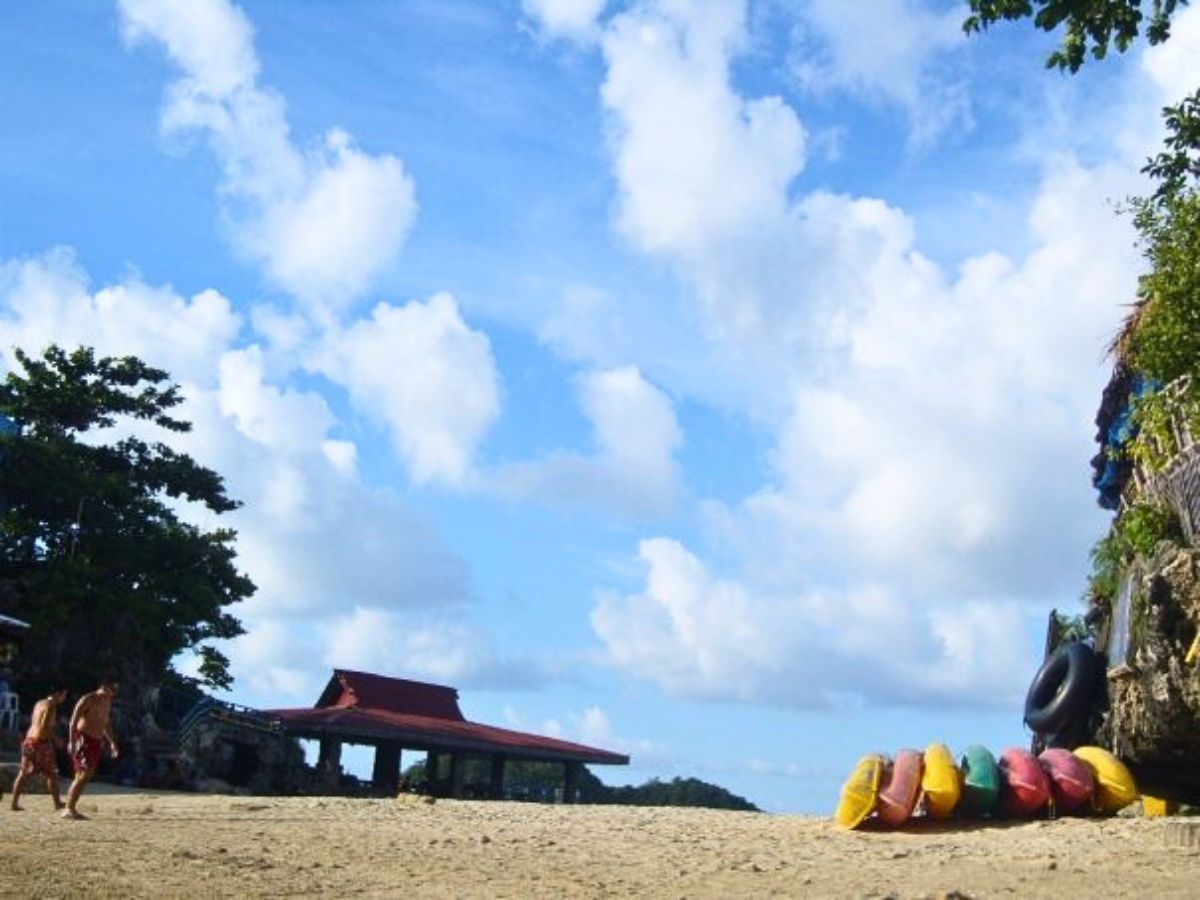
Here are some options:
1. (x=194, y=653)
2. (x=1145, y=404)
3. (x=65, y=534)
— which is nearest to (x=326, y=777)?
(x=194, y=653)

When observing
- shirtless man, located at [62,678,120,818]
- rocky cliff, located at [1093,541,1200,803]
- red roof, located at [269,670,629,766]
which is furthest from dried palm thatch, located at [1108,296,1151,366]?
red roof, located at [269,670,629,766]

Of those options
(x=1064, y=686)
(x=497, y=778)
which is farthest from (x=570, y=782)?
(x=1064, y=686)

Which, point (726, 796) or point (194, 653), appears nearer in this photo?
point (194, 653)

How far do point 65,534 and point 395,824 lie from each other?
59.7ft

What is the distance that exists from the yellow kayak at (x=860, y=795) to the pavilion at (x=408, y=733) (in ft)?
57.6

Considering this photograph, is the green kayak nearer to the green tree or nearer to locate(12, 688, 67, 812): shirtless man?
locate(12, 688, 67, 812): shirtless man

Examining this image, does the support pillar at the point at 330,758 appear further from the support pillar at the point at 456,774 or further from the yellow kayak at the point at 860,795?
the yellow kayak at the point at 860,795

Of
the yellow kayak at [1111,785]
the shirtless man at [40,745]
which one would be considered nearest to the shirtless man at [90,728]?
the shirtless man at [40,745]

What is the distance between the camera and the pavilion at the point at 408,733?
3106cm

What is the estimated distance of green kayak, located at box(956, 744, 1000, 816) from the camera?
1493 centimetres

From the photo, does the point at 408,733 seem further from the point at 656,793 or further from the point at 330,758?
the point at 656,793

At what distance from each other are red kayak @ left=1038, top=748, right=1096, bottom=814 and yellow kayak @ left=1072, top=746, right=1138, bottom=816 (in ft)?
0.27

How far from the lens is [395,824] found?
14.6 meters

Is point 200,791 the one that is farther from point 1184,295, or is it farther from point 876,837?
point 1184,295
